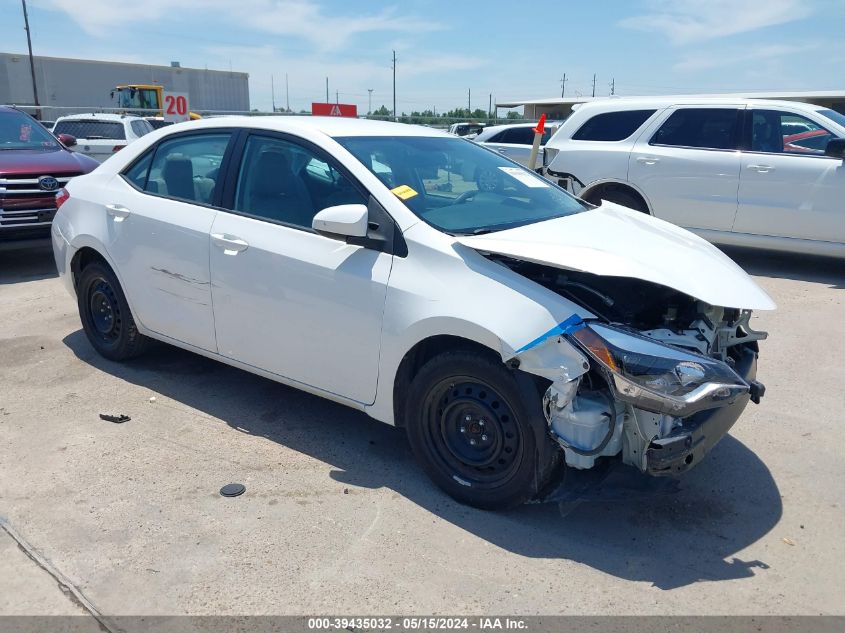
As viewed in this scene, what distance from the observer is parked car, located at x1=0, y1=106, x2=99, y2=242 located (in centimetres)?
802

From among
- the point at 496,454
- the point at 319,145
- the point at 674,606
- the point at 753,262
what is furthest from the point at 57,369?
the point at 753,262

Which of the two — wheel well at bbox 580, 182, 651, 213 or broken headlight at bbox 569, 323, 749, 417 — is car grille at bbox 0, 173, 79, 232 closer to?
wheel well at bbox 580, 182, 651, 213

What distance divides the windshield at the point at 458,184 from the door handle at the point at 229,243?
800 mm

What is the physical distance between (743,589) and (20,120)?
9998mm

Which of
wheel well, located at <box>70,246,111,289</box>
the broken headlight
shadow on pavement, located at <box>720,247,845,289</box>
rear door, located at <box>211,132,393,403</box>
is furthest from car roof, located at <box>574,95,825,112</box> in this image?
wheel well, located at <box>70,246,111,289</box>

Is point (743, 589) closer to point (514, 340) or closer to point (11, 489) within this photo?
point (514, 340)

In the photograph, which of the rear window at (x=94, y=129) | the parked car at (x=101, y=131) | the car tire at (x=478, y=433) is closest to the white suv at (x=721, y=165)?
the car tire at (x=478, y=433)

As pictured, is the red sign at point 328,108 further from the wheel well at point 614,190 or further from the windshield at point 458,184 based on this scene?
the windshield at point 458,184

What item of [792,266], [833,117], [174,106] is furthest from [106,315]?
[174,106]

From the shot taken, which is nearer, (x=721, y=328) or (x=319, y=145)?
(x=721, y=328)

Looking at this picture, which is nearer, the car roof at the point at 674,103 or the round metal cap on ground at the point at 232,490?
the round metal cap on ground at the point at 232,490

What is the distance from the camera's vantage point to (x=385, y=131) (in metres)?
4.32

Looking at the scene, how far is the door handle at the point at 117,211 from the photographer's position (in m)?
4.71

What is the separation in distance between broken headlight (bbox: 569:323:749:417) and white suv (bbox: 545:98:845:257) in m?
5.63
